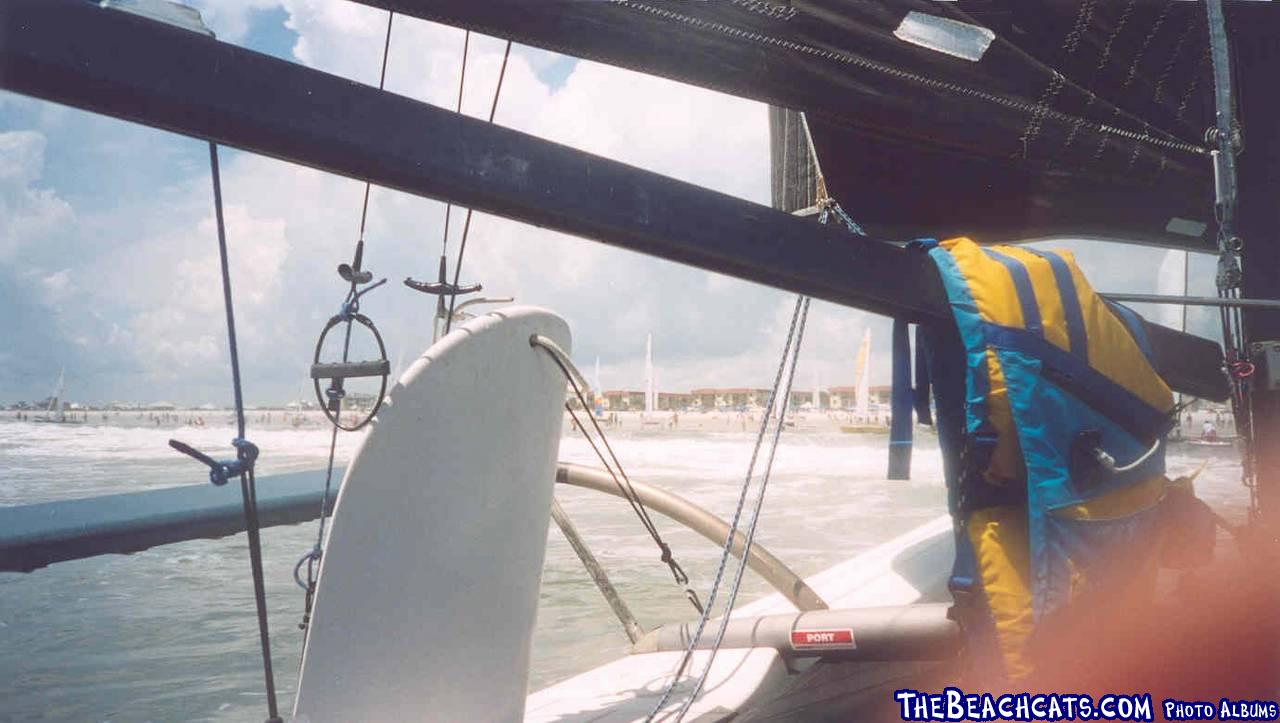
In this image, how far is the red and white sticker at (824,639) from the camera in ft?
5.97

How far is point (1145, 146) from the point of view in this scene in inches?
75.2

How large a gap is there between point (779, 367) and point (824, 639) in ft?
2.47

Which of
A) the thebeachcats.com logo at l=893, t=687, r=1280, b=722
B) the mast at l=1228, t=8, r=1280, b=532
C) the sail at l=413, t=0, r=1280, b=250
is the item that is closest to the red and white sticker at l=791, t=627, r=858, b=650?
the thebeachcats.com logo at l=893, t=687, r=1280, b=722

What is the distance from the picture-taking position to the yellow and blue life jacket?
1.37 meters

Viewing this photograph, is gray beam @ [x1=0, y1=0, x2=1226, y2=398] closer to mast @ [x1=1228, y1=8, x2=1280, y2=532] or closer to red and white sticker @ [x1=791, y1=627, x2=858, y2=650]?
red and white sticker @ [x1=791, y1=627, x2=858, y2=650]

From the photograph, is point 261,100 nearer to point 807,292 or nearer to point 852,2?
point 807,292

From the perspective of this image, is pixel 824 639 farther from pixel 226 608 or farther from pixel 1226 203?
pixel 226 608

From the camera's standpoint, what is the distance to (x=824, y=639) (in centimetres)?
187

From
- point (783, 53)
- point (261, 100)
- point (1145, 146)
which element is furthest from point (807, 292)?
point (1145, 146)

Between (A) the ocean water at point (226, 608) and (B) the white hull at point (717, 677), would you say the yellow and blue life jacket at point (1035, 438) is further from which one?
(A) the ocean water at point (226, 608)

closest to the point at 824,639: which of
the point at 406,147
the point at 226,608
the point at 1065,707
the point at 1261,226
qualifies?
the point at 1065,707

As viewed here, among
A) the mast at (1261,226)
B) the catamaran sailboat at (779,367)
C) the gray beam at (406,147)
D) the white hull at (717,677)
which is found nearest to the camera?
the gray beam at (406,147)

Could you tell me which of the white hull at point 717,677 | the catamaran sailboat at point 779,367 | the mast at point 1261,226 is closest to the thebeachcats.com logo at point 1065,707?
the catamaran sailboat at point 779,367

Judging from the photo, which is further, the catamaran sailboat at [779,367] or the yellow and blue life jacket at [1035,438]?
the yellow and blue life jacket at [1035,438]
